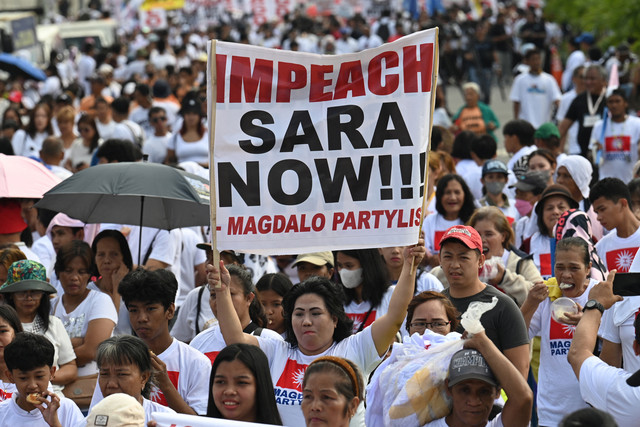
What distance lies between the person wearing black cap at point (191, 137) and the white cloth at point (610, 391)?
7.66 m

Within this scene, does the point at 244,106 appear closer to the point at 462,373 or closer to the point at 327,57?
the point at 327,57

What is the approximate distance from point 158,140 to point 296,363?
7.77 metres

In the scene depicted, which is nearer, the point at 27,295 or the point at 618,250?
the point at 27,295

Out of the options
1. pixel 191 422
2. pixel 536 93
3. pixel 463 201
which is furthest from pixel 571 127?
pixel 191 422

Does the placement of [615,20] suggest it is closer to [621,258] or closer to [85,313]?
[621,258]

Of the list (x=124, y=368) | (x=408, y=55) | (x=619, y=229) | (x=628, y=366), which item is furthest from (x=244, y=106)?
(x=619, y=229)

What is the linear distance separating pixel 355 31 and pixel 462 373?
30.2 metres

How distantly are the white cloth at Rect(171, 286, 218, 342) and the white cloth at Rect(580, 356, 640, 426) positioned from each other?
2862mm

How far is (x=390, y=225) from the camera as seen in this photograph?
5699mm

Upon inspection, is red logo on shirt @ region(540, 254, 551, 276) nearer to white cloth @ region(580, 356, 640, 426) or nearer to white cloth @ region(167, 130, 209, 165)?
white cloth @ region(580, 356, 640, 426)

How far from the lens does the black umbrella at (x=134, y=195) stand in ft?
24.6

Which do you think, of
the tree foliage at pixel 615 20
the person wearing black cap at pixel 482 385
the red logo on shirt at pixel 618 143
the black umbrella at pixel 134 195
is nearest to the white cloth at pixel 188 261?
the black umbrella at pixel 134 195

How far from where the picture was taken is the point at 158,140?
13039 mm

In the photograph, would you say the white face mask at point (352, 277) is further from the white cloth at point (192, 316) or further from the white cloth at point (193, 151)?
the white cloth at point (193, 151)
